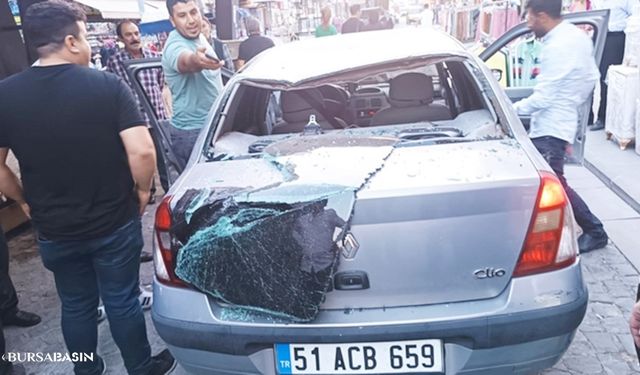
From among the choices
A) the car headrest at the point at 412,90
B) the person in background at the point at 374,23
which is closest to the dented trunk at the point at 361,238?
the car headrest at the point at 412,90

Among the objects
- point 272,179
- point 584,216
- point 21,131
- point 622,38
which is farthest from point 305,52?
point 622,38

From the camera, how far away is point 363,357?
1833mm

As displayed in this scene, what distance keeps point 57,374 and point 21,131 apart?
142 cm

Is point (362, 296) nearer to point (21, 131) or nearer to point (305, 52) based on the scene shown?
point (21, 131)

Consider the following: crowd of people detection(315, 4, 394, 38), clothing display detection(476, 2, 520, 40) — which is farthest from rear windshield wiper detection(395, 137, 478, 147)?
clothing display detection(476, 2, 520, 40)

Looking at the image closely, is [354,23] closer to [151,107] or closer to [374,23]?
[374,23]

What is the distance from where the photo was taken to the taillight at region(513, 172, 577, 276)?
1.83 metres

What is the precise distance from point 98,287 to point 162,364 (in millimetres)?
514

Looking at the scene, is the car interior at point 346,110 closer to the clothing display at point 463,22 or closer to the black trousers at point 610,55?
the black trousers at point 610,55

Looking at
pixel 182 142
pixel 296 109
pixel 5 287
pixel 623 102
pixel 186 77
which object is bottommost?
pixel 5 287

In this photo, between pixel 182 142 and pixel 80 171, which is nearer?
pixel 80 171

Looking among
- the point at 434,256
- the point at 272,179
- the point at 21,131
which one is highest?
the point at 21,131

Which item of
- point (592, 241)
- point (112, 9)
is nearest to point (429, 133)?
point (592, 241)

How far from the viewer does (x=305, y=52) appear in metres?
3.07
